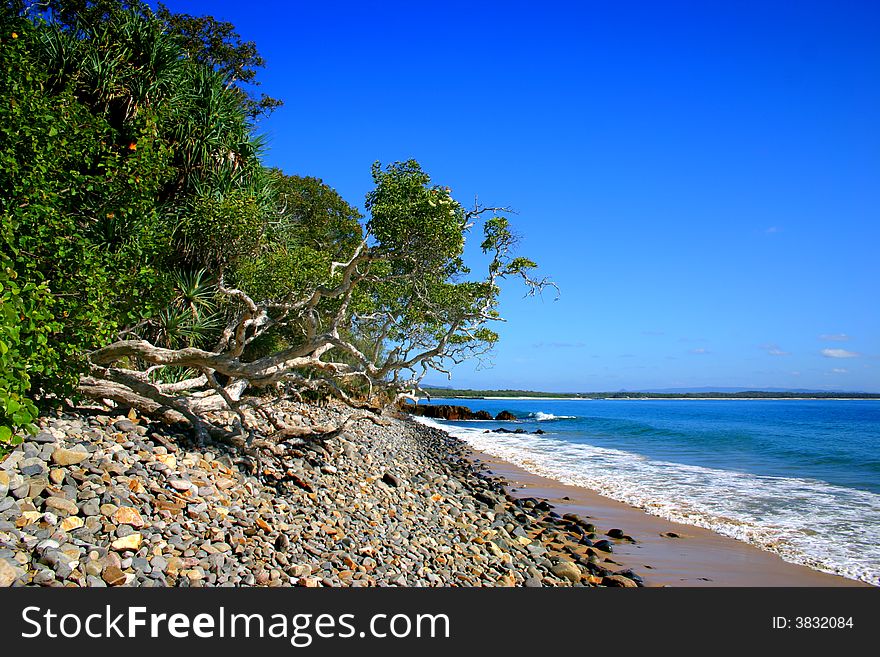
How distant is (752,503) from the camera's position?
14.2m

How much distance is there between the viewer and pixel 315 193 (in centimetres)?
2484

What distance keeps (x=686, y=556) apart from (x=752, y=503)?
19.0 ft

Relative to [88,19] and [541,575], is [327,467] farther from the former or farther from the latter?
[88,19]

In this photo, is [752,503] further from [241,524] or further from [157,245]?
[157,245]

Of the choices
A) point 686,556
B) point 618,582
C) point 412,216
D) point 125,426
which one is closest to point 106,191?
point 125,426

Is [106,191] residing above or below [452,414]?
above

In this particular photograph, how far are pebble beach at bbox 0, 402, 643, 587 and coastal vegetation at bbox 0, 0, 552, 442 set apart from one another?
633 mm

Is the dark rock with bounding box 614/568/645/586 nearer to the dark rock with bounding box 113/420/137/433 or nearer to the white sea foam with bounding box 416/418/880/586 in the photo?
the white sea foam with bounding box 416/418/880/586

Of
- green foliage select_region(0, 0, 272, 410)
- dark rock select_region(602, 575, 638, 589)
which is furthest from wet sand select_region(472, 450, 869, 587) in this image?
green foliage select_region(0, 0, 272, 410)

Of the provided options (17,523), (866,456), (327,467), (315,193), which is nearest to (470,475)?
(327,467)

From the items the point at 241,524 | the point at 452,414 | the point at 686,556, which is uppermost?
the point at 241,524

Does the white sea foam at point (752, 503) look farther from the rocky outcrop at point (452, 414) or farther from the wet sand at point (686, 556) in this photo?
the rocky outcrop at point (452, 414)

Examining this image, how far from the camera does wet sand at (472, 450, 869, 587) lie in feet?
28.3

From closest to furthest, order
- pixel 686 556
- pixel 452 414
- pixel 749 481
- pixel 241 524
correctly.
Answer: pixel 241 524, pixel 686 556, pixel 749 481, pixel 452 414
